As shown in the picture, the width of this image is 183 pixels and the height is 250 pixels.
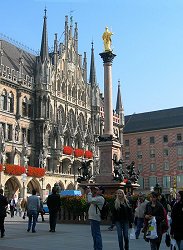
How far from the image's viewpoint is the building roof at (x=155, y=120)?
261 feet

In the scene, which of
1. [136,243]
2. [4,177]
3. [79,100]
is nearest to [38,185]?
[4,177]

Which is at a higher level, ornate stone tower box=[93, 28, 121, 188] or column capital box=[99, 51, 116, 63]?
column capital box=[99, 51, 116, 63]

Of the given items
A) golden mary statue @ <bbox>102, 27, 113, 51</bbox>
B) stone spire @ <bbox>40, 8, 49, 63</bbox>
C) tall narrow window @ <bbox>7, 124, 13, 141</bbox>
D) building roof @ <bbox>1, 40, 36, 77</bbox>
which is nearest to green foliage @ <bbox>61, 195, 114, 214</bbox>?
golden mary statue @ <bbox>102, 27, 113, 51</bbox>

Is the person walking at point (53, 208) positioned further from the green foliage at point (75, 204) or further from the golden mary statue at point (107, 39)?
the golden mary statue at point (107, 39)

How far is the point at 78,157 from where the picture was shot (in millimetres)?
60344

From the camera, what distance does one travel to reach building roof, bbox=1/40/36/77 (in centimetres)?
5458

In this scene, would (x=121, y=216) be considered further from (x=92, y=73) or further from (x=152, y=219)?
(x=92, y=73)

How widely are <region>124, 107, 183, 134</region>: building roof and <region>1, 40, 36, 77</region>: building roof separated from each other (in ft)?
98.0

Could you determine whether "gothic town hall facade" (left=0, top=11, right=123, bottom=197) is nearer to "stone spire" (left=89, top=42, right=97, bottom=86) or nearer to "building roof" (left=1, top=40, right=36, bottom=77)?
"building roof" (left=1, top=40, right=36, bottom=77)

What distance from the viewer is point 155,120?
83.2 metres

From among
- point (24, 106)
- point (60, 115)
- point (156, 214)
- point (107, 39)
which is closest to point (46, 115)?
point (24, 106)

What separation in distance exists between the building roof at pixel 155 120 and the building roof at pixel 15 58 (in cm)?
2987

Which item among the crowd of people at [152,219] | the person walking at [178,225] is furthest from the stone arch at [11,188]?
the person walking at [178,225]

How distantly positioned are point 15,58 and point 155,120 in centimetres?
3611
